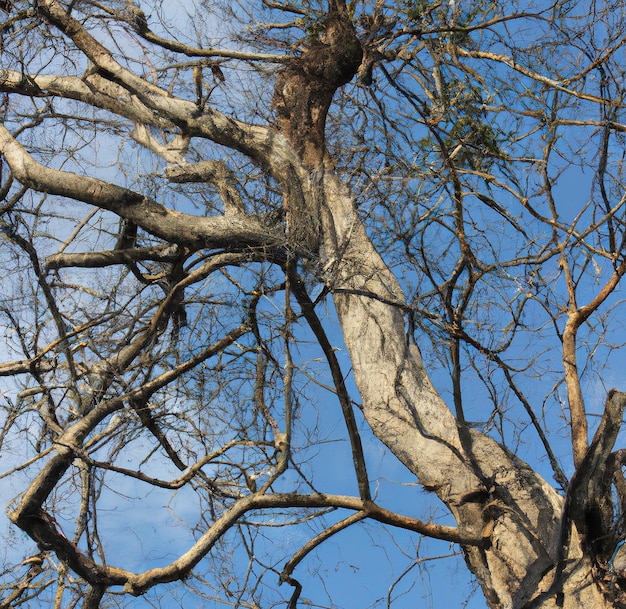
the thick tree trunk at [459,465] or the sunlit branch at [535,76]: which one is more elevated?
the sunlit branch at [535,76]

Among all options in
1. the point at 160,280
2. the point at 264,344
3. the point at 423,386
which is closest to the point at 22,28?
the point at 160,280

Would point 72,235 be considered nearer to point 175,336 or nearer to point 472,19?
point 175,336

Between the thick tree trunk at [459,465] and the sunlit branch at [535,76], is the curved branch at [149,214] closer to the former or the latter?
the thick tree trunk at [459,465]

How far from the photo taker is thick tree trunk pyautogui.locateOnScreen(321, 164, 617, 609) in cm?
379

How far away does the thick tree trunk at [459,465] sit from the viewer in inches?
149

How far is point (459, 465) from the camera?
168 inches

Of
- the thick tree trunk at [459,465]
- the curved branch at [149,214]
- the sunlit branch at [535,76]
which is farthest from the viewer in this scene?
the curved branch at [149,214]

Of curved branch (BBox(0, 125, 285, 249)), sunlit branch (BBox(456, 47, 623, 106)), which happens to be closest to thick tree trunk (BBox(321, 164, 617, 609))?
curved branch (BBox(0, 125, 285, 249))

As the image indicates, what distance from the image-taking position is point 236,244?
5184 mm

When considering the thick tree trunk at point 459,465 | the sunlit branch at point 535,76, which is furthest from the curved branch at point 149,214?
the sunlit branch at point 535,76

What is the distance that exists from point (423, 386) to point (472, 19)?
11.4 feet

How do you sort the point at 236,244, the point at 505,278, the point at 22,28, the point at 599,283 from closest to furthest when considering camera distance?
the point at 599,283 → the point at 505,278 → the point at 236,244 → the point at 22,28

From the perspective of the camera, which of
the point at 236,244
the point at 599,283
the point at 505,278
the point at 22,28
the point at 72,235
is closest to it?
the point at 599,283

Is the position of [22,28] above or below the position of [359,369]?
above
